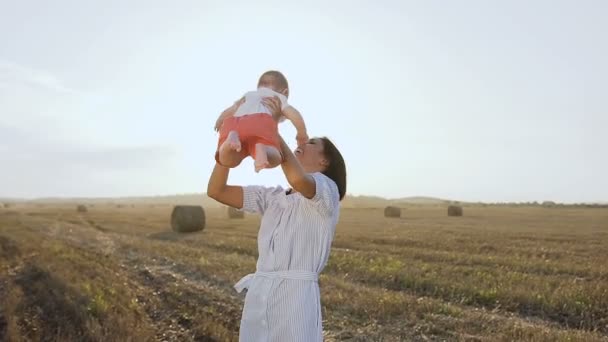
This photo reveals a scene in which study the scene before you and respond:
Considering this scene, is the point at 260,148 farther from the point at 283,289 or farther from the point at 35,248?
the point at 35,248

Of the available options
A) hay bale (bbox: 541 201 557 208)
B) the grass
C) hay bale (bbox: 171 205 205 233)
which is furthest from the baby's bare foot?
hay bale (bbox: 541 201 557 208)

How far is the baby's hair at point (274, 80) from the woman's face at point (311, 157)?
14.1 inches

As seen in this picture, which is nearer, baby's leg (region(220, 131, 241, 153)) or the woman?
baby's leg (region(220, 131, 241, 153))

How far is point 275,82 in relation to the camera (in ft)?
10.6

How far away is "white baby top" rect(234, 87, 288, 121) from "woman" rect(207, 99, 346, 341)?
2.3 inches

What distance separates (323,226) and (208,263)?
10.4 m

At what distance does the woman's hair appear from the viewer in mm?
3357

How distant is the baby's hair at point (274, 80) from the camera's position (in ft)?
10.5

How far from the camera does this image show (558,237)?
20.8 m

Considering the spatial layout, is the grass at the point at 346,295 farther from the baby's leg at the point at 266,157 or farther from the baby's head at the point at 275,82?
the baby's leg at the point at 266,157

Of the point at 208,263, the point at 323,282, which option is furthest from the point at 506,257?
the point at 208,263

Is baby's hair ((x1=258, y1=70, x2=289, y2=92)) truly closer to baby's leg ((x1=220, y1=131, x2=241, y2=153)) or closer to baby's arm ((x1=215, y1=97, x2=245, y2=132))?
baby's arm ((x1=215, y1=97, x2=245, y2=132))

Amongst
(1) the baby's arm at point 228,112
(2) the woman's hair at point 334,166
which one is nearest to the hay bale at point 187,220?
(2) the woman's hair at point 334,166

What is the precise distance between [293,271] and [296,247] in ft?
0.42
